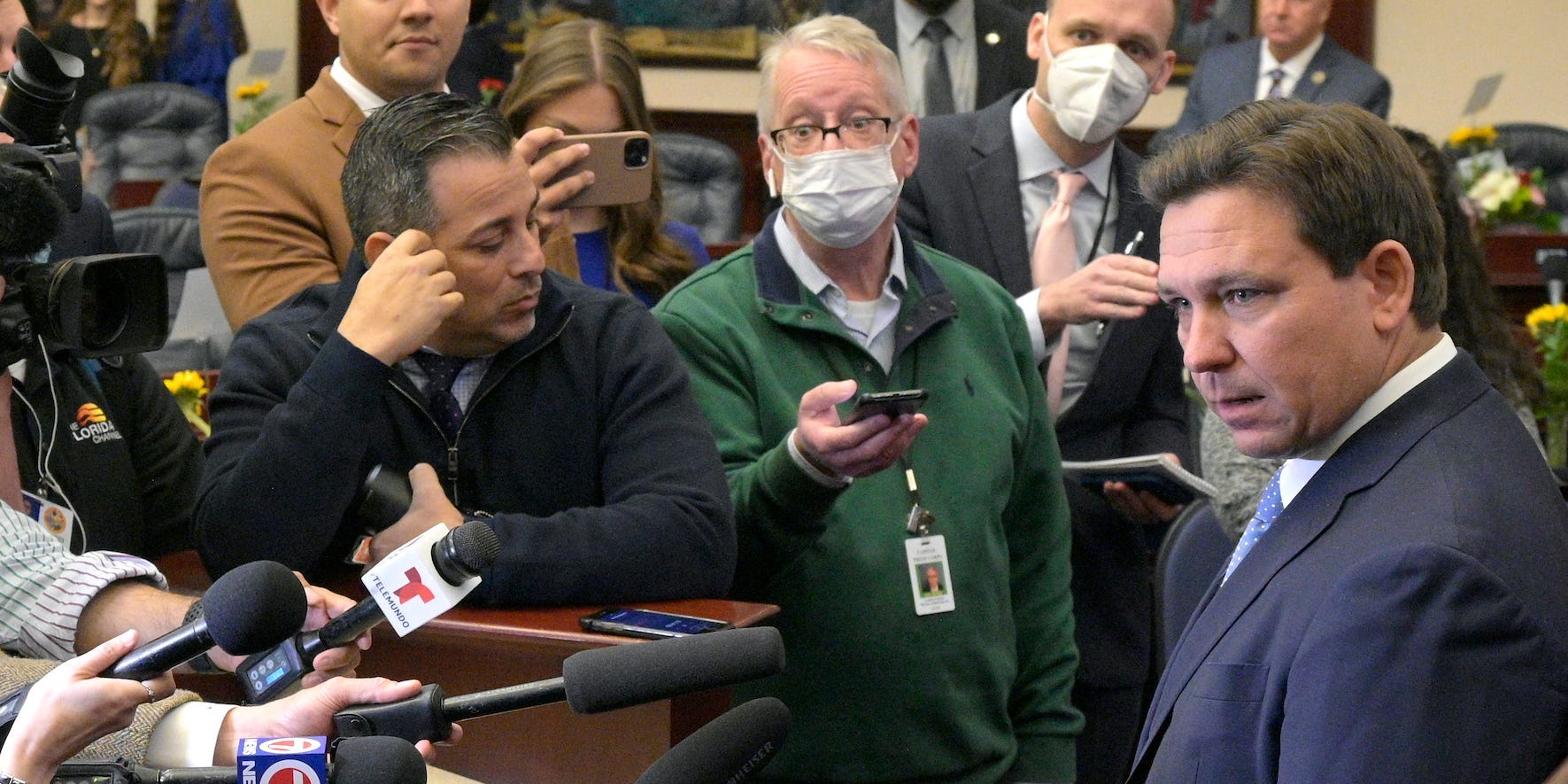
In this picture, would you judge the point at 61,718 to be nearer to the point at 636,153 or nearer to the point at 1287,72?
the point at 636,153

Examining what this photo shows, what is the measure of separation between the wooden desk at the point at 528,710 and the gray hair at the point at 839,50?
3.46 ft

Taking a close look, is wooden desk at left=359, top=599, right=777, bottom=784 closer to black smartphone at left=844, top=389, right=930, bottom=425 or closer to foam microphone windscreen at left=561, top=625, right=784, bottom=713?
black smartphone at left=844, top=389, right=930, bottom=425

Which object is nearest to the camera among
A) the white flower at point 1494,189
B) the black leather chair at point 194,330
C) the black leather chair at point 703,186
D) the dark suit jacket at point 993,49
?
the black leather chair at point 194,330

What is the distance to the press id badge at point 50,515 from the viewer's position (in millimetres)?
2135

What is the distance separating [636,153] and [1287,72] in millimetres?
3745

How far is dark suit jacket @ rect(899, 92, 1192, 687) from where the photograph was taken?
3.18 meters

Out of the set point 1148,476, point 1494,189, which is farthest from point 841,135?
point 1494,189

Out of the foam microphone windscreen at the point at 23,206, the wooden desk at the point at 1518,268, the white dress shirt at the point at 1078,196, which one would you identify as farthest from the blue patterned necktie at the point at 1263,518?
the wooden desk at the point at 1518,268

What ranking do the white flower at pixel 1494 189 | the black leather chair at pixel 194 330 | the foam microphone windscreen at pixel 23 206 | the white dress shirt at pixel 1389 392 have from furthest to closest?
1. the white flower at pixel 1494 189
2. the black leather chair at pixel 194 330
3. the foam microphone windscreen at pixel 23 206
4. the white dress shirt at pixel 1389 392

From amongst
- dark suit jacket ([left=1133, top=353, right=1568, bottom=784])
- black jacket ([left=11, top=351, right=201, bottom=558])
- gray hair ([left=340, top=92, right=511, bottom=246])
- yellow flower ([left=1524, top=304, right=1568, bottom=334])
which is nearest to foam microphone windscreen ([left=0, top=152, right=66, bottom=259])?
black jacket ([left=11, top=351, right=201, bottom=558])

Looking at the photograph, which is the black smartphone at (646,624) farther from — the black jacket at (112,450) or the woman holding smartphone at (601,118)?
the woman holding smartphone at (601,118)

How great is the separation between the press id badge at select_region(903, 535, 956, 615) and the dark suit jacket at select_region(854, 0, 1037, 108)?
8.13 ft

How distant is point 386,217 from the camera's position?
2324 millimetres

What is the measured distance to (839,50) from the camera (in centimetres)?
282
